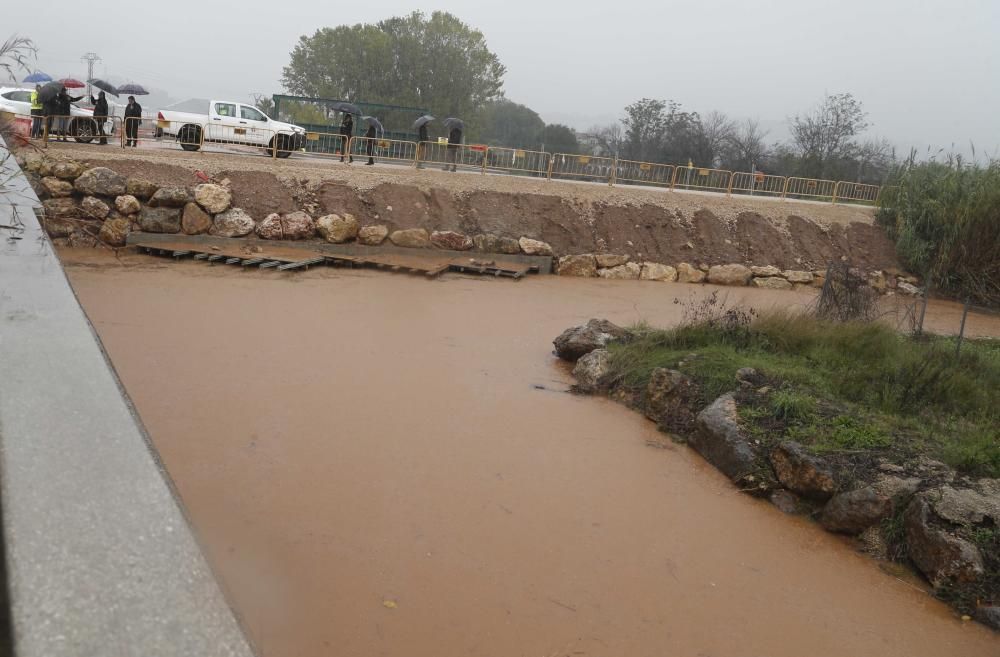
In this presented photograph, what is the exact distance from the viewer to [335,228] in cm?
1752

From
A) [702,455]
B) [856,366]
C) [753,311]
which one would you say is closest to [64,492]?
[702,455]

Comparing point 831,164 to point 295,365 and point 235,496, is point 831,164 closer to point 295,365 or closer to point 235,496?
point 295,365

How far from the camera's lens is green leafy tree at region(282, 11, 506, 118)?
4719cm

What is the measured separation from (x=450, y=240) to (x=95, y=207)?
292 inches

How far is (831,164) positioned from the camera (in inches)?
1533

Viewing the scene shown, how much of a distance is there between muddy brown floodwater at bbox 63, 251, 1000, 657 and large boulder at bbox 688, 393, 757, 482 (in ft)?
0.55

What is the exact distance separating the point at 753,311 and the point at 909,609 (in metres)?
5.68

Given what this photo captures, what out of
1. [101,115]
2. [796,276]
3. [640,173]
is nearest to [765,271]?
[796,276]

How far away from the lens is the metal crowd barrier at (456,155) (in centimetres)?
2253

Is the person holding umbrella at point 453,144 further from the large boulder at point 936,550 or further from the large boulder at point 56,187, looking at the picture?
the large boulder at point 936,550

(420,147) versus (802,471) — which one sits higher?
(420,147)

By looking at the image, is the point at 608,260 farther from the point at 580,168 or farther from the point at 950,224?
the point at 950,224

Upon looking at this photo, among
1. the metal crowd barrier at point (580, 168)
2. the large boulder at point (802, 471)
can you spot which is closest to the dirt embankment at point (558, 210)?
the metal crowd barrier at point (580, 168)

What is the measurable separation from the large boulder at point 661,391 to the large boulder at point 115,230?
435 inches
